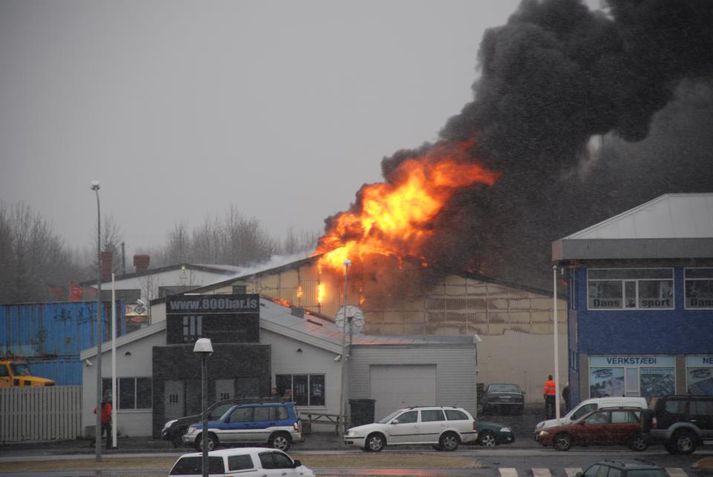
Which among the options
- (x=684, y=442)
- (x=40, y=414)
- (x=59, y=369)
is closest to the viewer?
(x=684, y=442)

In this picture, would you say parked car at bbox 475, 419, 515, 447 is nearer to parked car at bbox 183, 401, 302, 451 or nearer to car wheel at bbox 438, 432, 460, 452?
car wheel at bbox 438, 432, 460, 452

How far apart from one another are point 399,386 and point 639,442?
13.8 metres

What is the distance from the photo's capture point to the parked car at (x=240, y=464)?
23891mm

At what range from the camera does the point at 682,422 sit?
3034cm

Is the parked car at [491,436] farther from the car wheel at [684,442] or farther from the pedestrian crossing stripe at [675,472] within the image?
the pedestrian crossing stripe at [675,472]

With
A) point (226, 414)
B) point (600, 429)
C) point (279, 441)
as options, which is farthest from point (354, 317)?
point (600, 429)

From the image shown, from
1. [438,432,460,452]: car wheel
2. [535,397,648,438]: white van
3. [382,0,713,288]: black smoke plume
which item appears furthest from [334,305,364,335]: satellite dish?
[382,0,713,288]: black smoke plume

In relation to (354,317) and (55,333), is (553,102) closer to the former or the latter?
(354,317)

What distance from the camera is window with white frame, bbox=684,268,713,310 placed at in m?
39.5

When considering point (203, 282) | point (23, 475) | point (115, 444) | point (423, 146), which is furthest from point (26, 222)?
point (23, 475)

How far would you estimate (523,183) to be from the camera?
217 ft

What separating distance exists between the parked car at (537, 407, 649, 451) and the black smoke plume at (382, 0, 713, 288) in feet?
99.9

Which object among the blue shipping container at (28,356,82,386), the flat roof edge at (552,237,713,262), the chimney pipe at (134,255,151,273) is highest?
the chimney pipe at (134,255,151,273)

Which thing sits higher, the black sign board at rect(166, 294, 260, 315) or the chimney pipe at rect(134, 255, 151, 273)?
the chimney pipe at rect(134, 255, 151, 273)
